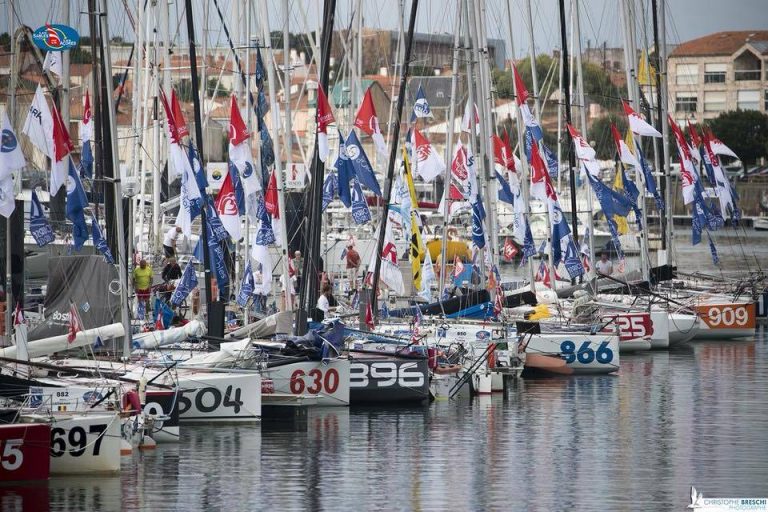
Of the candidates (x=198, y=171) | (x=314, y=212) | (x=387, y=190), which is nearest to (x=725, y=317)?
(x=387, y=190)

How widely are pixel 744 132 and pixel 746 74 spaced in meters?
22.4

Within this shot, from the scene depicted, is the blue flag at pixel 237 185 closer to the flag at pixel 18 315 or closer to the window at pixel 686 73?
the flag at pixel 18 315

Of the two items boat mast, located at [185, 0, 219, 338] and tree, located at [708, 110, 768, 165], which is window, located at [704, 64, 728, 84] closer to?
tree, located at [708, 110, 768, 165]

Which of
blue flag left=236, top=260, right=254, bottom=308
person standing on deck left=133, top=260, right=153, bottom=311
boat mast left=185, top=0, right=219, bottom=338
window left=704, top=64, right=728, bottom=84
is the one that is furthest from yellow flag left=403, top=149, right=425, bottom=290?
window left=704, top=64, right=728, bottom=84

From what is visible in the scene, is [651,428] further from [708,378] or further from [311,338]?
[708,378]

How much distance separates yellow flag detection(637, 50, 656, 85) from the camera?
2117 inches

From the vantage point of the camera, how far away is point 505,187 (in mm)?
46688

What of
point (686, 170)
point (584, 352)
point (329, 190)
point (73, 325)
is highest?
point (686, 170)

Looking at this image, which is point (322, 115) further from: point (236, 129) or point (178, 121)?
point (178, 121)

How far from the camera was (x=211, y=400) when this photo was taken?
28.8 meters

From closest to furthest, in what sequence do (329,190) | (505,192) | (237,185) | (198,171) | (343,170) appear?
(198,171) < (343,170) < (237,185) < (329,190) < (505,192)

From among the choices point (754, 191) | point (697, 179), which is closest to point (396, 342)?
point (697, 179)

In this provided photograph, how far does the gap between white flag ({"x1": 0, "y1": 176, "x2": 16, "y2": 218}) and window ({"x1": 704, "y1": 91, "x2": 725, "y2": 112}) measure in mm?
164903

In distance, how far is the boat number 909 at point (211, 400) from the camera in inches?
1130
